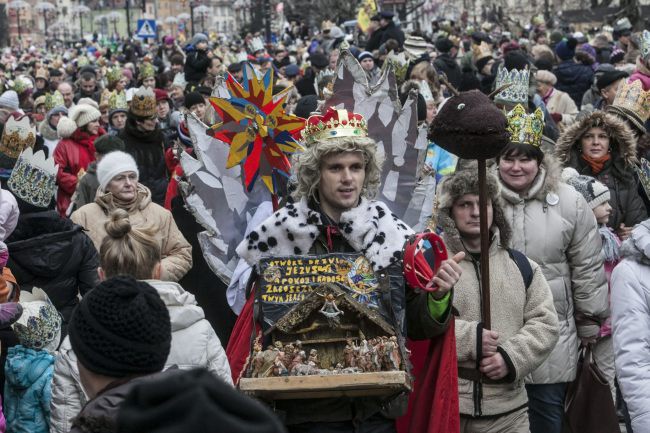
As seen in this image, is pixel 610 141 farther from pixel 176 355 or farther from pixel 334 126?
pixel 176 355

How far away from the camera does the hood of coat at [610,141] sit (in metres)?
7.75

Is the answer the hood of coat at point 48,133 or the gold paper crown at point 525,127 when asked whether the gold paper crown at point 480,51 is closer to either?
the hood of coat at point 48,133

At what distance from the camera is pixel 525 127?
6711 millimetres

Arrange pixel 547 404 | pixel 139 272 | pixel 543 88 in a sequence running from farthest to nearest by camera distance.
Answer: pixel 543 88, pixel 547 404, pixel 139 272

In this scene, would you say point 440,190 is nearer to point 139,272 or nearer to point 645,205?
point 139,272

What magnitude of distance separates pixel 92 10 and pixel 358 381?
122379mm

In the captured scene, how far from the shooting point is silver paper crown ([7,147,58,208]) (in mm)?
6863

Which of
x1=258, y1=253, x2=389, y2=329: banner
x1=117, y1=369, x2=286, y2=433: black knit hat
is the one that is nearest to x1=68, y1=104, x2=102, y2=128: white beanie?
x1=258, y1=253, x2=389, y2=329: banner

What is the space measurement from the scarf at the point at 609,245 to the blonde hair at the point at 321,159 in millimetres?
2362

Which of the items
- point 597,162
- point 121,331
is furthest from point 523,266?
point 121,331

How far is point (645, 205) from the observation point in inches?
313

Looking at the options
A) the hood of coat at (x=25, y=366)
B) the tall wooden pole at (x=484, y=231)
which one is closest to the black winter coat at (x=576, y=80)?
the tall wooden pole at (x=484, y=231)

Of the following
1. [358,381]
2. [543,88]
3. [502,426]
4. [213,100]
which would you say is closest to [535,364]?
[502,426]

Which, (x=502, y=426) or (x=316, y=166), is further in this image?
(x=502, y=426)
